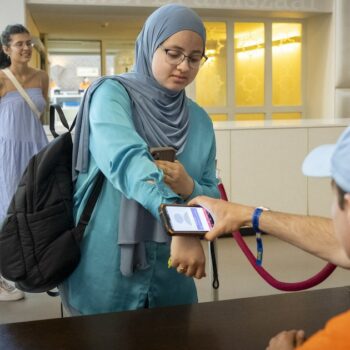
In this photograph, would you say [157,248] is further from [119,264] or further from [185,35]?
[185,35]

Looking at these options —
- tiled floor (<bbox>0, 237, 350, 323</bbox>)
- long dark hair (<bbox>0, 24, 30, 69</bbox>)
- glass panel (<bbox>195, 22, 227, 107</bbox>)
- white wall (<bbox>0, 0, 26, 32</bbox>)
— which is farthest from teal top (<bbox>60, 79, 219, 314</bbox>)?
glass panel (<bbox>195, 22, 227, 107</bbox>)

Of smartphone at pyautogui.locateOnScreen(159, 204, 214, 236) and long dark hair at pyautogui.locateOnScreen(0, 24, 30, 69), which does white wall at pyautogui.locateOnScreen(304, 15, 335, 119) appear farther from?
smartphone at pyautogui.locateOnScreen(159, 204, 214, 236)

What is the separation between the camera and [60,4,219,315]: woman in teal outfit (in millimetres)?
1580

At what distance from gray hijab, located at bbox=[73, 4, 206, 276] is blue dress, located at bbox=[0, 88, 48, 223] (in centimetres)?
228

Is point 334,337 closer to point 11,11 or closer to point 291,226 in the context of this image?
point 291,226

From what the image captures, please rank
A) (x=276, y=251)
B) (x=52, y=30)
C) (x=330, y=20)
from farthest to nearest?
1. (x=52, y=30)
2. (x=330, y=20)
3. (x=276, y=251)

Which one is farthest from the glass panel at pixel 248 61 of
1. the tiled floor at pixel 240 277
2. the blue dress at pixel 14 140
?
the blue dress at pixel 14 140

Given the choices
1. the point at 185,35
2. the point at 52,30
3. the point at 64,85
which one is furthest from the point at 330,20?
the point at 64,85

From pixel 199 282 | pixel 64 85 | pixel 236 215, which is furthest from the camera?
pixel 64 85

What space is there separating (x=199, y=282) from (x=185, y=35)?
2977mm

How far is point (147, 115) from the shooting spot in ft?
5.54

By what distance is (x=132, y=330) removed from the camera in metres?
1.37

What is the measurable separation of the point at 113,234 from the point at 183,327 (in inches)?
14.5

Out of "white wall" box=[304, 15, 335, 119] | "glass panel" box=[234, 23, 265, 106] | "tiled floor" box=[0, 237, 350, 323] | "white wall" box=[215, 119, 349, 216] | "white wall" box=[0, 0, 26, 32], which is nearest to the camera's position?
"tiled floor" box=[0, 237, 350, 323]
